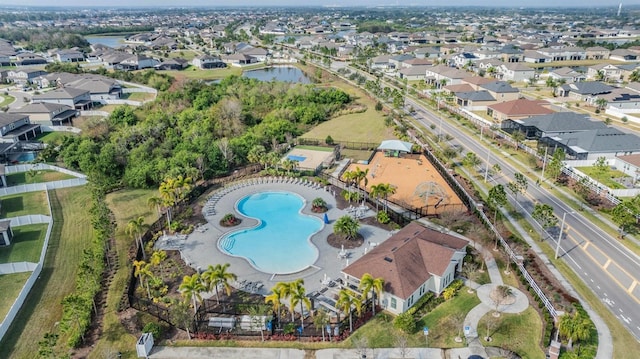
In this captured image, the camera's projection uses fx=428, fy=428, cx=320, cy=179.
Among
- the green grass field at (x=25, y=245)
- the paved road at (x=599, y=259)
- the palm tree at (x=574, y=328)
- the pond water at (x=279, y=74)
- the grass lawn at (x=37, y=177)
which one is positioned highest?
the palm tree at (x=574, y=328)

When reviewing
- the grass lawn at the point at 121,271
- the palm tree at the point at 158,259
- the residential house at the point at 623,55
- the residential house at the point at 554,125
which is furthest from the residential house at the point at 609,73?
the palm tree at the point at 158,259

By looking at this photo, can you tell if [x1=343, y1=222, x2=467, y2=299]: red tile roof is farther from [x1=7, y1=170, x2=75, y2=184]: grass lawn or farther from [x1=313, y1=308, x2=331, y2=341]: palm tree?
[x1=7, y1=170, x2=75, y2=184]: grass lawn

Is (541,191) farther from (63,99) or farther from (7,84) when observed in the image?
(7,84)

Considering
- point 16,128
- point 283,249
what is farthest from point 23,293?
point 16,128

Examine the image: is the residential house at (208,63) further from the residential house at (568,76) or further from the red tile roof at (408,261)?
the red tile roof at (408,261)

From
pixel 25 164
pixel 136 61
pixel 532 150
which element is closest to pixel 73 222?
pixel 25 164
